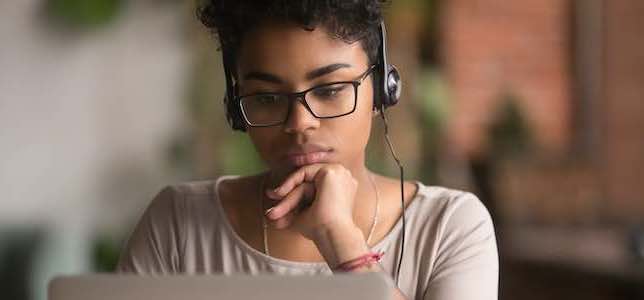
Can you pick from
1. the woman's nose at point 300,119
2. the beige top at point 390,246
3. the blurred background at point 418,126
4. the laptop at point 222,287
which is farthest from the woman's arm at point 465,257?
the blurred background at point 418,126

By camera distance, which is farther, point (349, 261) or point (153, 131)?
point (153, 131)

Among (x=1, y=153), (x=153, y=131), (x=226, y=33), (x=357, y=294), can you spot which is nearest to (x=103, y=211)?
(x=153, y=131)

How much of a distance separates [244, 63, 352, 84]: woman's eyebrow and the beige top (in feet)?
0.81

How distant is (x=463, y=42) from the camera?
11.3ft

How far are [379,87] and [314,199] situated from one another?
0.17 meters

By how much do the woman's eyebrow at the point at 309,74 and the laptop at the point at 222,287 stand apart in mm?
343

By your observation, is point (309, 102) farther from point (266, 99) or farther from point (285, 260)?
point (285, 260)

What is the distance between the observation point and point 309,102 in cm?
123

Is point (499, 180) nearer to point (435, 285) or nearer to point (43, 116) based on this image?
point (43, 116)

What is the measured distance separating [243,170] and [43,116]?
0.67m

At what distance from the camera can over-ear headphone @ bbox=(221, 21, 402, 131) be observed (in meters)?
1.30

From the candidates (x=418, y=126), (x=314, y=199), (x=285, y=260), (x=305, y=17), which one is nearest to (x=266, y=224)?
(x=285, y=260)

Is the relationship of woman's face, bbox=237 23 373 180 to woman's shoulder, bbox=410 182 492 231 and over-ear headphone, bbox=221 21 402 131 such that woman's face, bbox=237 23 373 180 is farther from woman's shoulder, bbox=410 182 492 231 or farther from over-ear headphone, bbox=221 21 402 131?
woman's shoulder, bbox=410 182 492 231

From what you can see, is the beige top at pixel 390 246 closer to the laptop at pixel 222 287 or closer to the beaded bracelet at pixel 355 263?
the beaded bracelet at pixel 355 263
